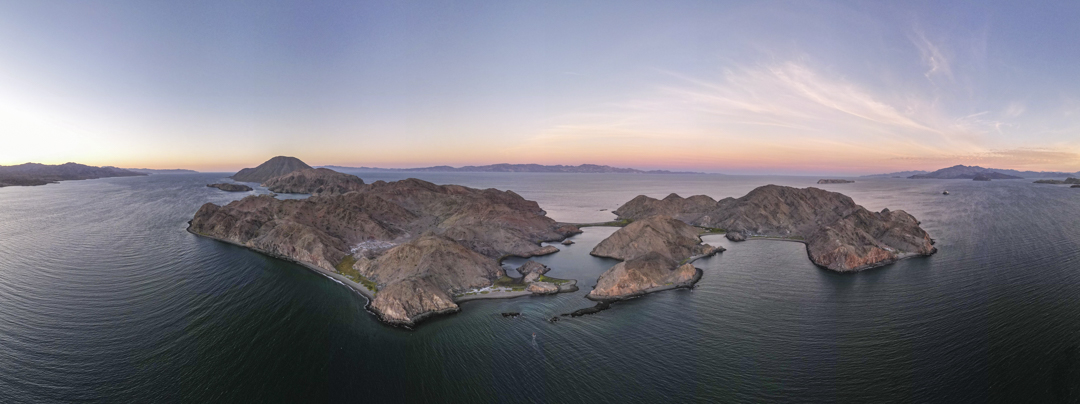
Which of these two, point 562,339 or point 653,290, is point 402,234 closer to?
point 653,290

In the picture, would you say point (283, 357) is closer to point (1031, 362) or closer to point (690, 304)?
point (690, 304)

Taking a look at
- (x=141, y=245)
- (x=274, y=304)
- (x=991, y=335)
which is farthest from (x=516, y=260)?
(x=141, y=245)

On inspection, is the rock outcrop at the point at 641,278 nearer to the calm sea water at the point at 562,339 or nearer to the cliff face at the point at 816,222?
the calm sea water at the point at 562,339

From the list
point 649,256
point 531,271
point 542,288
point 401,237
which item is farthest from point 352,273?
point 649,256

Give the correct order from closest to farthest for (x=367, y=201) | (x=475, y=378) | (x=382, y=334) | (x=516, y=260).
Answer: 1. (x=475, y=378)
2. (x=382, y=334)
3. (x=516, y=260)
4. (x=367, y=201)

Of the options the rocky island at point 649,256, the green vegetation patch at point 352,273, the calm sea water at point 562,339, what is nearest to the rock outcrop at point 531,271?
the calm sea water at point 562,339

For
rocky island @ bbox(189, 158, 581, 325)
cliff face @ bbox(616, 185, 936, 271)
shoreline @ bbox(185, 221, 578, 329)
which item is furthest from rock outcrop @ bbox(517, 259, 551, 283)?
cliff face @ bbox(616, 185, 936, 271)

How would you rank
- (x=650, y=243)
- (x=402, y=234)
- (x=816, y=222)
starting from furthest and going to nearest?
(x=816, y=222) < (x=402, y=234) < (x=650, y=243)
